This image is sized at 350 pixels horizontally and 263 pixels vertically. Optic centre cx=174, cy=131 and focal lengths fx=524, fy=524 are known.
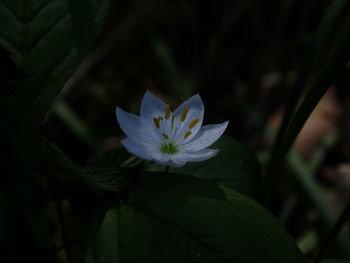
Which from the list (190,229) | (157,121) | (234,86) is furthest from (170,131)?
(234,86)

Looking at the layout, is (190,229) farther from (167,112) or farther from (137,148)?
(167,112)

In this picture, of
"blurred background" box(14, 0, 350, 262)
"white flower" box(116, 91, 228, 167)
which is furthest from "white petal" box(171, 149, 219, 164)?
"blurred background" box(14, 0, 350, 262)

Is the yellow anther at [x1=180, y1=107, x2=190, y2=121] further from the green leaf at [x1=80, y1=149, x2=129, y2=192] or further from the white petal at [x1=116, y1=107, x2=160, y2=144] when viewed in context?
the green leaf at [x1=80, y1=149, x2=129, y2=192]

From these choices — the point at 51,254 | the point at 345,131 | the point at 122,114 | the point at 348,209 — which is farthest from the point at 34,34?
the point at 345,131

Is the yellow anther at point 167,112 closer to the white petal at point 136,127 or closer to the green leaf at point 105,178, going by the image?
the white petal at point 136,127

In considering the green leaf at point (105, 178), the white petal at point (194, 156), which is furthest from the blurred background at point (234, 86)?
the green leaf at point (105, 178)

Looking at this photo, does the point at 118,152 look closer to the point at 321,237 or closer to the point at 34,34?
the point at 34,34
